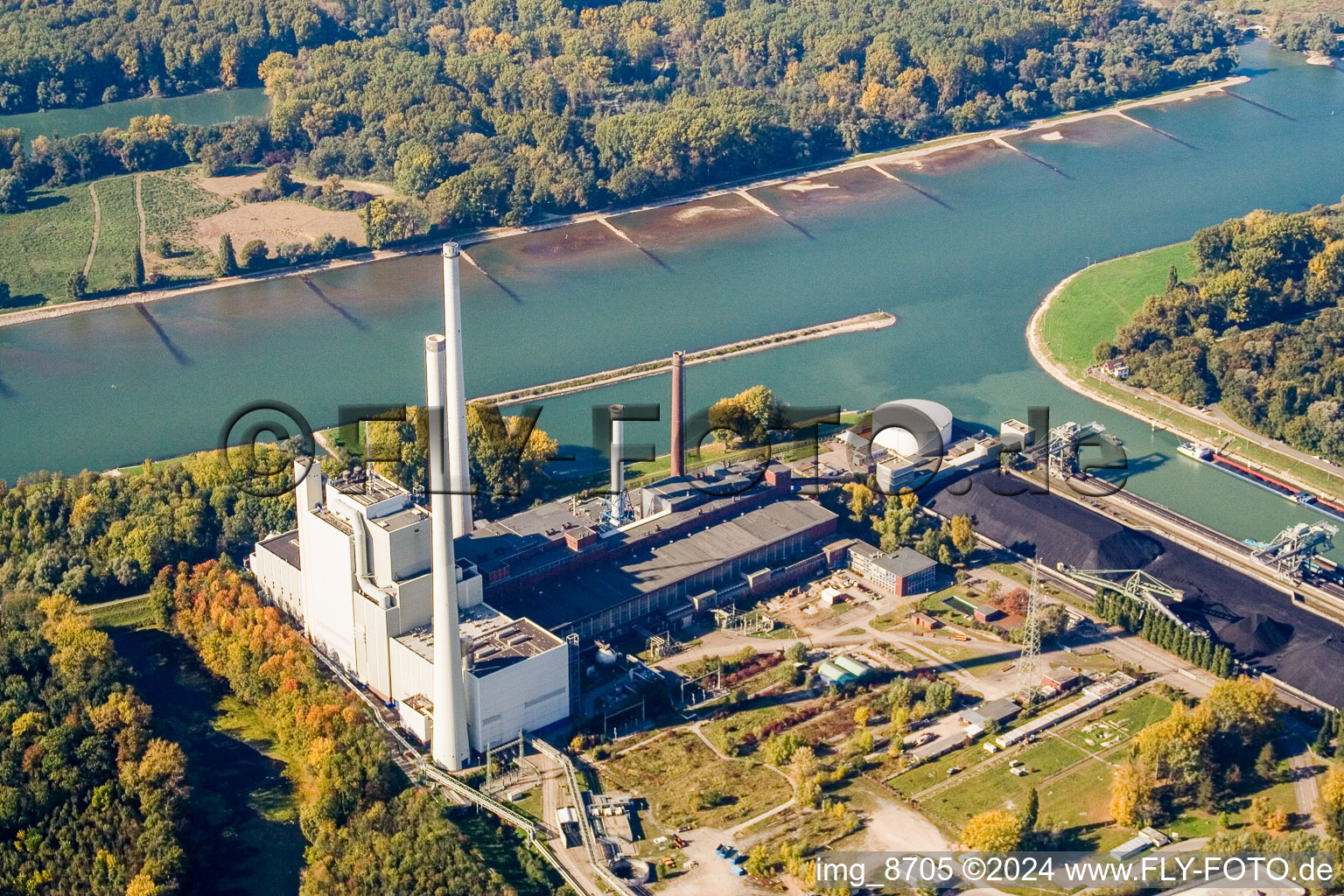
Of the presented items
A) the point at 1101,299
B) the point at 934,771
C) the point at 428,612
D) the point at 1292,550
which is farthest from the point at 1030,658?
the point at 1101,299

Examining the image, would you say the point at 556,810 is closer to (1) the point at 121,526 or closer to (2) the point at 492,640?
(2) the point at 492,640

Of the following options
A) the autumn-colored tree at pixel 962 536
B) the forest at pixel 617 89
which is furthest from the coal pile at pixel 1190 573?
the forest at pixel 617 89

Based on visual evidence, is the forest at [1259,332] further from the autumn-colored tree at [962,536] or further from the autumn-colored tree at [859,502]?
the autumn-colored tree at [859,502]

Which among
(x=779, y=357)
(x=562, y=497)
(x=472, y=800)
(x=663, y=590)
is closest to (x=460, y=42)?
(x=779, y=357)

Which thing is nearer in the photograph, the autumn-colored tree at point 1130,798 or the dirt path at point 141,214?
the autumn-colored tree at point 1130,798

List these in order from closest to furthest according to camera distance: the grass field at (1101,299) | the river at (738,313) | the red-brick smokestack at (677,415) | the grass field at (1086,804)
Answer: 1. the grass field at (1086,804)
2. the red-brick smokestack at (677,415)
3. the river at (738,313)
4. the grass field at (1101,299)

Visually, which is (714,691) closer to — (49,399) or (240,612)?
(240,612)
